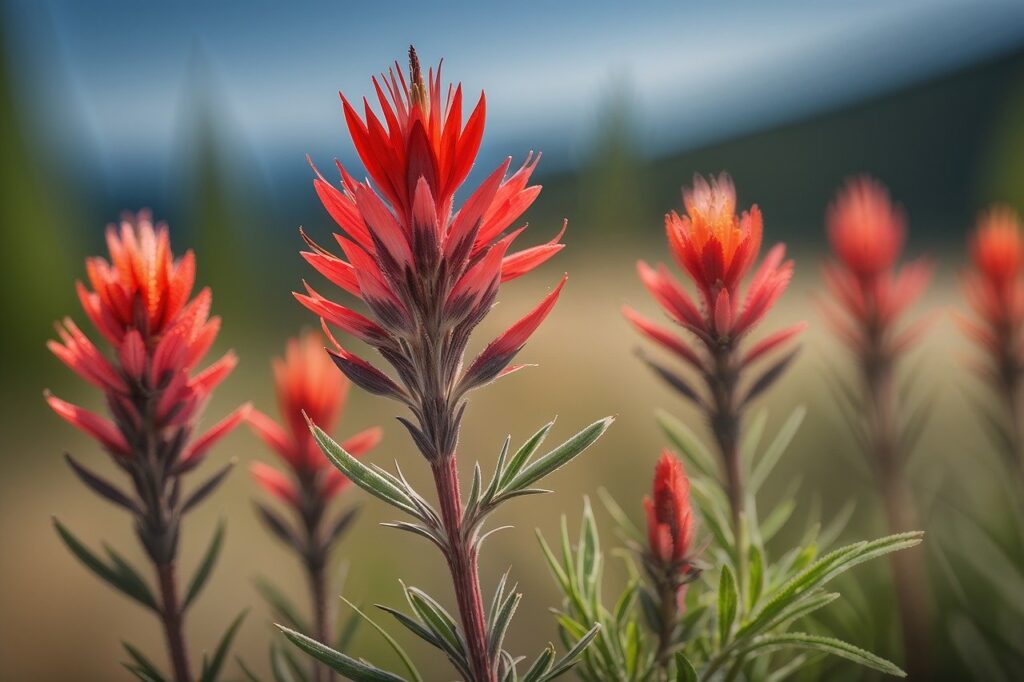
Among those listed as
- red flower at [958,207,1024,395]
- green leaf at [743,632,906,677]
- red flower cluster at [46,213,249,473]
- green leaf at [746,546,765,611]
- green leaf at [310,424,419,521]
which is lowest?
green leaf at [743,632,906,677]

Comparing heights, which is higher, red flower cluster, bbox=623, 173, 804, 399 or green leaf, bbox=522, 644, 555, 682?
red flower cluster, bbox=623, 173, 804, 399

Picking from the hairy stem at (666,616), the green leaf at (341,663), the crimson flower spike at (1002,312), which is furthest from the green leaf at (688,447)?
the crimson flower spike at (1002,312)

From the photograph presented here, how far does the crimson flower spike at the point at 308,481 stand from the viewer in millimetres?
812

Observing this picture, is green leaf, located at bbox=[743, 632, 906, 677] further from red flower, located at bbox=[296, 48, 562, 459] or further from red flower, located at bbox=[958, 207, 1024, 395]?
red flower, located at bbox=[958, 207, 1024, 395]

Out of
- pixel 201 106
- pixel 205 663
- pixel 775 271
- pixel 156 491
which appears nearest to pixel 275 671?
pixel 205 663

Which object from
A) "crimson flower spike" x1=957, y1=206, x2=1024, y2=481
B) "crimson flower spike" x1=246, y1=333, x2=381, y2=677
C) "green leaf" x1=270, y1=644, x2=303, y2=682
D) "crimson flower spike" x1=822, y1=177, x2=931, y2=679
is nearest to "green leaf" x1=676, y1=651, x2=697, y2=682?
"crimson flower spike" x1=246, y1=333, x2=381, y2=677

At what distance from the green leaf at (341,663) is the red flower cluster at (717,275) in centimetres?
36

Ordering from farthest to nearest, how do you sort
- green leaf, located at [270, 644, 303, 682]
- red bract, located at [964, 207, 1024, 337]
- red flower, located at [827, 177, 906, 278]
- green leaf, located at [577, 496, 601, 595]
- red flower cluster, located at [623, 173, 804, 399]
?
red bract, located at [964, 207, 1024, 337] < red flower, located at [827, 177, 906, 278] < green leaf, located at [270, 644, 303, 682] < green leaf, located at [577, 496, 601, 595] < red flower cluster, located at [623, 173, 804, 399]

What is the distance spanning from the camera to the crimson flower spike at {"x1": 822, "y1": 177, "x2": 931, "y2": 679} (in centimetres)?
123

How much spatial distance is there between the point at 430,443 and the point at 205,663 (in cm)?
42

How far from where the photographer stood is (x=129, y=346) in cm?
61

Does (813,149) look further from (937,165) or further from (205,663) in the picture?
(205,663)

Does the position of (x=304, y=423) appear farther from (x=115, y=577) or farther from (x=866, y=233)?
(x=866, y=233)

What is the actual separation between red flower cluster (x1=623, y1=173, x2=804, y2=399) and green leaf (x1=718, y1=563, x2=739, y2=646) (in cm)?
20
